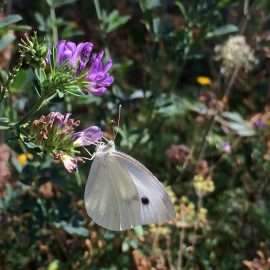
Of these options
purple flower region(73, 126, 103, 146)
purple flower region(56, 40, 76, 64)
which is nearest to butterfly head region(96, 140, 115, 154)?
purple flower region(73, 126, 103, 146)

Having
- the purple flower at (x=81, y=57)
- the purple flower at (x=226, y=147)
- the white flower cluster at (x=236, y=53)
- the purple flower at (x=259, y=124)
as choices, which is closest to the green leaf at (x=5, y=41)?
the purple flower at (x=81, y=57)

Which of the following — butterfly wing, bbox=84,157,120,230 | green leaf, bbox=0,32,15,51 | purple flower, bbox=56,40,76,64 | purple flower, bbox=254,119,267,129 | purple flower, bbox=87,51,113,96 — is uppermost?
purple flower, bbox=56,40,76,64

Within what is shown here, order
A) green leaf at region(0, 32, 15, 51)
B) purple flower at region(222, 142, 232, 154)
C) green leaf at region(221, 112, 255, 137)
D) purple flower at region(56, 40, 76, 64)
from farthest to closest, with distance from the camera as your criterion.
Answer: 1. purple flower at region(222, 142, 232, 154)
2. green leaf at region(221, 112, 255, 137)
3. green leaf at region(0, 32, 15, 51)
4. purple flower at region(56, 40, 76, 64)

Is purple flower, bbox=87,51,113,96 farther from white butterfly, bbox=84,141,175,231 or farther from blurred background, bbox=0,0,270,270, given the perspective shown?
blurred background, bbox=0,0,270,270

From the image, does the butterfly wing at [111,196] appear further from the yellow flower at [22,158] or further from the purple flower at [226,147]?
the purple flower at [226,147]

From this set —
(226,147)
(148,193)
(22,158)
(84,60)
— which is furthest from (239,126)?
(84,60)

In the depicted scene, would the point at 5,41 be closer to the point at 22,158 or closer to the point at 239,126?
the point at 22,158
